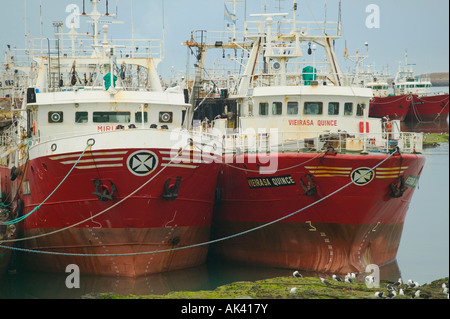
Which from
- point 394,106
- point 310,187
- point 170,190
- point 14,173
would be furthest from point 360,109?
point 394,106

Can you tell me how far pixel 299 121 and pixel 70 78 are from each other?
11265 mm

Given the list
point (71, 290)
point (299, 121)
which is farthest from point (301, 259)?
point (71, 290)

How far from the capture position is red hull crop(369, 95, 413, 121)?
85.2m

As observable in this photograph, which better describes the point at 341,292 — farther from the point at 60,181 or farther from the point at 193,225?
the point at 60,181

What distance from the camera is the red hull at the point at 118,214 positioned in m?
27.5

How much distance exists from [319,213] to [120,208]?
6.63 meters

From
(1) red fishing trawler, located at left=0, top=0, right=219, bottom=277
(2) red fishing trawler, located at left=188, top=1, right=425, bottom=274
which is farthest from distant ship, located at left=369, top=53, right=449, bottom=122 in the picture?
(1) red fishing trawler, located at left=0, top=0, right=219, bottom=277

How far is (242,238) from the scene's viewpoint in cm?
3231

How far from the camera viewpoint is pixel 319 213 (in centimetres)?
3002

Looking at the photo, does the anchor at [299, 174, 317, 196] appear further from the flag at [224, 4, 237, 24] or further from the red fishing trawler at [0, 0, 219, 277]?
the flag at [224, 4, 237, 24]

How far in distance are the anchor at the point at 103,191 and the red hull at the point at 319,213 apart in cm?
545

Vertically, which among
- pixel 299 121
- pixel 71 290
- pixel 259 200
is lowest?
pixel 71 290

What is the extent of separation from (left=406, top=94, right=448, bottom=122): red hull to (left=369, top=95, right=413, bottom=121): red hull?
1578 millimetres

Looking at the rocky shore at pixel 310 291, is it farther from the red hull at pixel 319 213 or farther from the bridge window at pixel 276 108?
the bridge window at pixel 276 108
